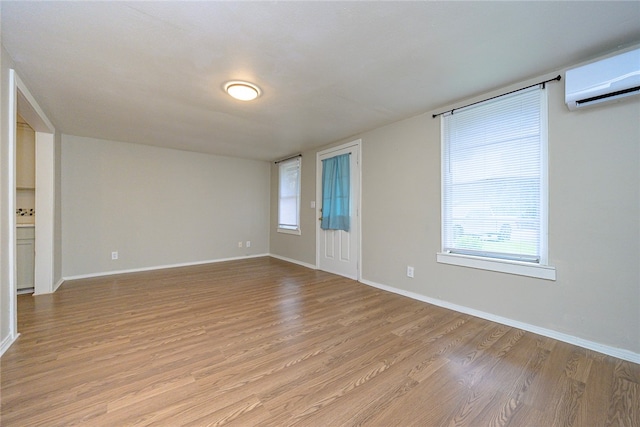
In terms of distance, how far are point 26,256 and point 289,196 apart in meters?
4.08

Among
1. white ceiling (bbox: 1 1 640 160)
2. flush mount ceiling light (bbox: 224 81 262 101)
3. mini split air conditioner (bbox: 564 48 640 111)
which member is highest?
white ceiling (bbox: 1 1 640 160)

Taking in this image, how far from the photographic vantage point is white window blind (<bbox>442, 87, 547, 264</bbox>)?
7.61 ft

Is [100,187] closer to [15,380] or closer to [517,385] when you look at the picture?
[15,380]

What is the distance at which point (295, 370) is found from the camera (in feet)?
5.75

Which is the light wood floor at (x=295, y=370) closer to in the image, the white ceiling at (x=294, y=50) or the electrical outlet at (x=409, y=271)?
the electrical outlet at (x=409, y=271)

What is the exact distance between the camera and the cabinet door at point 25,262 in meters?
3.29

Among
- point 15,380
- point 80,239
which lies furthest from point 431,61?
point 80,239

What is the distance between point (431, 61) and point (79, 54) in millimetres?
2803

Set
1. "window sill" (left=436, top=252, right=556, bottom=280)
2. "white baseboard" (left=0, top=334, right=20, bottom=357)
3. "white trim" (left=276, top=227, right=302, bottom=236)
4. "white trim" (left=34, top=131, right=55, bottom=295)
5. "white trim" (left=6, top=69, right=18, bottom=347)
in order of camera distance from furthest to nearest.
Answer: "white trim" (left=276, top=227, right=302, bottom=236) → "white trim" (left=34, top=131, right=55, bottom=295) → "window sill" (left=436, top=252, right=556, bottom=280) → "white trim" (left=6, top=69, right=18, bottom=347) → "white baseboard" (left=0, top=334, right=20, bottom=357)

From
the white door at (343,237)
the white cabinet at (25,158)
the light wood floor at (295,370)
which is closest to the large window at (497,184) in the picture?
the light wood floor at (295,370)

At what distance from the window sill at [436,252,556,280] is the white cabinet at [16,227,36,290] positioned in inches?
207

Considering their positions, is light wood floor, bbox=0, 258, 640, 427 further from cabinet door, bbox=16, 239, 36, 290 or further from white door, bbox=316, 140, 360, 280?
white door, bbox=316, 140, 360, 280

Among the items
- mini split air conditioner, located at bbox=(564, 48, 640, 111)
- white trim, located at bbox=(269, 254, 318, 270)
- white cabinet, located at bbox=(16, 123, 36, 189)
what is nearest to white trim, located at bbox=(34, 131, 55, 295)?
white cabinet, located at bbox=(16, 123, 36, 189)

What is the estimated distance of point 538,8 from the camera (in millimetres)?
1532
